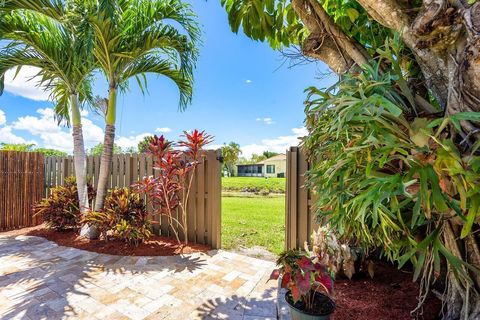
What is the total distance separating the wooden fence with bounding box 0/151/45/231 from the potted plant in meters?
6.56

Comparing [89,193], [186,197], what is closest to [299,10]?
[186,197]

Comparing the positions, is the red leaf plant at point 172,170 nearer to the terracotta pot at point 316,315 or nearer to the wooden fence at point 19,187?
the terracotta pot at point 316,315

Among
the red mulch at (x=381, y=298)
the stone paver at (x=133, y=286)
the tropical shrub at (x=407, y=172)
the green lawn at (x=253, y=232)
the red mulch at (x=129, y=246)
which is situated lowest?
the green lawn at (x=253, y=232)

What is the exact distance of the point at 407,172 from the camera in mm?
1074

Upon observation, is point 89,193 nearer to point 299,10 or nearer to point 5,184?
point 5,184

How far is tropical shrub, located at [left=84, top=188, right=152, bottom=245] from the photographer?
3718mm

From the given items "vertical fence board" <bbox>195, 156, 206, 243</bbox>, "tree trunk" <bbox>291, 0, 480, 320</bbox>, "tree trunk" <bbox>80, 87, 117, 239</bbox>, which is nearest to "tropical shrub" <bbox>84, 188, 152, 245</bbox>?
"tree trunk" <bbox>80, 87, 117, 239</bbox>

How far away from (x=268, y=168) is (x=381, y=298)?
35.9m

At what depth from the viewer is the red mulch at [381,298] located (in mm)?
1611

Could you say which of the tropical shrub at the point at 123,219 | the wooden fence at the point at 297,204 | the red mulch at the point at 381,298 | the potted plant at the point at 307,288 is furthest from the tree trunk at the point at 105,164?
the red mulch at the point at 381,298

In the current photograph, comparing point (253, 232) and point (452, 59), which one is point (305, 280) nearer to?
point (452, 59)

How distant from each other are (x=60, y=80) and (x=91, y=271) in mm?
3705

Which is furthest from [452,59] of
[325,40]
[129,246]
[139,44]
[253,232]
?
[253,232]

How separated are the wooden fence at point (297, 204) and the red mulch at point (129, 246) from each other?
1446 mm
